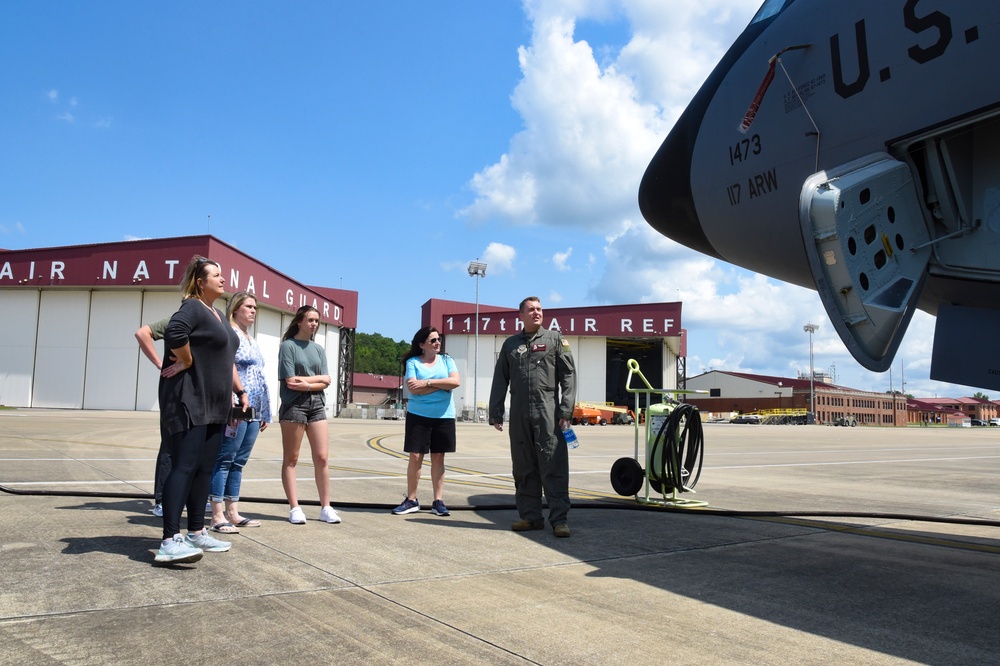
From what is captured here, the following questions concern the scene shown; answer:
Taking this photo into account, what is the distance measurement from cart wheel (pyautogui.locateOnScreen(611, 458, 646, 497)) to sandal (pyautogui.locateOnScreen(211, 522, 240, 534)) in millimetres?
3792

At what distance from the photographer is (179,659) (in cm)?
242

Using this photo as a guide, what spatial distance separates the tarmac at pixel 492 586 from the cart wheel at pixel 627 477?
0.51m

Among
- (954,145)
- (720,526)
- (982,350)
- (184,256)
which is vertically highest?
(184,256)

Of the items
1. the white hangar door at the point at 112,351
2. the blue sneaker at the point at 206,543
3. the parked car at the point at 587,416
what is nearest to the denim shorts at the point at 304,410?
the blue sneaker at the point at 206,543

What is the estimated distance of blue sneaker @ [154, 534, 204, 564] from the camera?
11.9 feet

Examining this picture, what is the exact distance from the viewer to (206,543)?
4023 mm

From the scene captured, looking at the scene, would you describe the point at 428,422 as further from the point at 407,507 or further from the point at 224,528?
the point at 224,528

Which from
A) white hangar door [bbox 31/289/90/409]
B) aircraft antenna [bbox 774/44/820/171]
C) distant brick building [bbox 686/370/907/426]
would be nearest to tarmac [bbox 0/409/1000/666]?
aircraft antenna [bbox 774/44/820/171]

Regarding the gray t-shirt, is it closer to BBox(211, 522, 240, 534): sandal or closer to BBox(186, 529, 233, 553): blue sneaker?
BBox(211, 522, 240, 534): sandal

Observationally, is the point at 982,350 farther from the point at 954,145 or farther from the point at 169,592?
the point at 169,592

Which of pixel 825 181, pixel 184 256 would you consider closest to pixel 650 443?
pixel 825 181

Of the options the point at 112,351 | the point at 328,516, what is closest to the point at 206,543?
the point at 328,516

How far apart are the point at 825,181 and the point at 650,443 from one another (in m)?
3.73

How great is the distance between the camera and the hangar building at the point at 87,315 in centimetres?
3356
